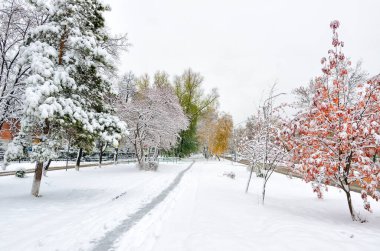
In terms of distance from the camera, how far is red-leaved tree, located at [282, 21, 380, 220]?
26.3 ft

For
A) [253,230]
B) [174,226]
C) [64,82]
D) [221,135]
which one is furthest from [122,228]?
[221,135]

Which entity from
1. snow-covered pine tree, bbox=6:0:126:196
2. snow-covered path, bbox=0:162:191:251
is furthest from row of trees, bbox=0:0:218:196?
snow-covered path, bbox=0:162:191:251

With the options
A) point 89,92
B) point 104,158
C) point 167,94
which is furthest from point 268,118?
point 104,158

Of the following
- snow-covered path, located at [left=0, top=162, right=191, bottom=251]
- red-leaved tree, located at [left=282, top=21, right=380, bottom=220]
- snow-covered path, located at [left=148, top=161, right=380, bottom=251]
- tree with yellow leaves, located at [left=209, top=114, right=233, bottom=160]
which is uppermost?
tree with yellow leaves, located at [left=209, top=114, right=233, bottom=160]

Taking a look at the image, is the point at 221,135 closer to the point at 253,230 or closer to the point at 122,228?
the point at 253,230

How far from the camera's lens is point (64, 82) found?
10281mm

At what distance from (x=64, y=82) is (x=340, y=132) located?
9688 mm

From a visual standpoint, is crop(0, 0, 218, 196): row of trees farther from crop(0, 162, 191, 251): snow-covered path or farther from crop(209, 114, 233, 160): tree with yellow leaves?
crop(209, 114, 233, 160): tree with yellow leaves

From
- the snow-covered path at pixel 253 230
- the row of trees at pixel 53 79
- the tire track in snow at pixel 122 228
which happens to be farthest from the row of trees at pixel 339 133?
the row of trees at pixel 53 79

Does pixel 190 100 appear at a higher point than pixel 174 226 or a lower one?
higher

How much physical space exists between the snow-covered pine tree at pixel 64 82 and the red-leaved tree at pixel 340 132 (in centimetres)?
746

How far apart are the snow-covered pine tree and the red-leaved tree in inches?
294

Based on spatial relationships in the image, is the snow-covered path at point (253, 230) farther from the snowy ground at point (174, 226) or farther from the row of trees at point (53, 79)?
the row of trees at point (53, 79)

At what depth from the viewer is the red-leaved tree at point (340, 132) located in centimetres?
802
